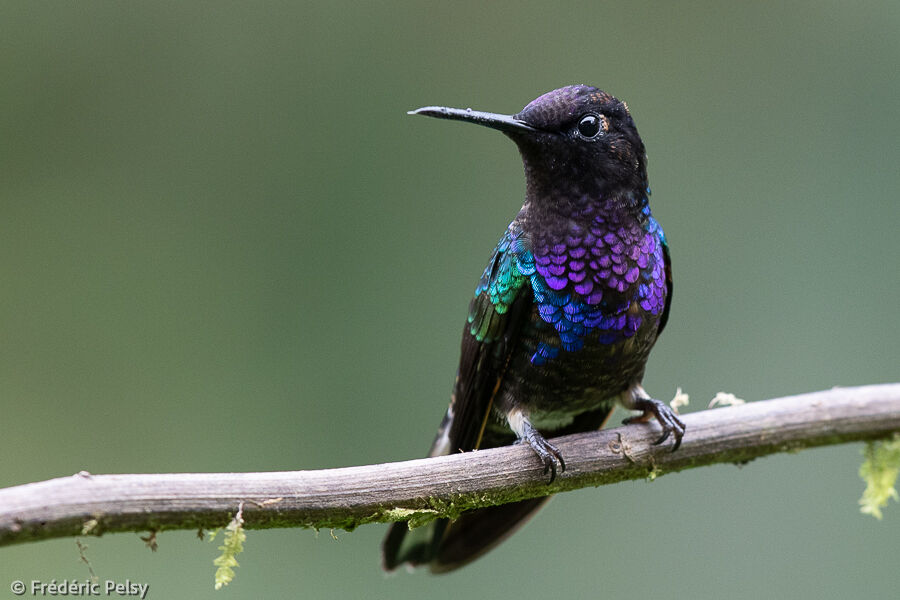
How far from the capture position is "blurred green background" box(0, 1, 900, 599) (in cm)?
507

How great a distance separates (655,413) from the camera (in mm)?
3352

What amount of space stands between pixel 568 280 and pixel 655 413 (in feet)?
2.09

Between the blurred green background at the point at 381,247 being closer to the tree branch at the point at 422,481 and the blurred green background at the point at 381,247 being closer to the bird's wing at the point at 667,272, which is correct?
the bird's wing at the point at 667,272

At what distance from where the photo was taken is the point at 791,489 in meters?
4.93

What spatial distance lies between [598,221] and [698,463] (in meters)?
0.99

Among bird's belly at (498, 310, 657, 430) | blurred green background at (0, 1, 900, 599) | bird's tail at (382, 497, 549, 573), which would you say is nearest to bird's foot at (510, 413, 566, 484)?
bird's belly at (498, 310, 657, 430)

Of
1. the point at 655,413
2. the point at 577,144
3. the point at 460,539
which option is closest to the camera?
the point at 577,144

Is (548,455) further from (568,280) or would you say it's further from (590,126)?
(590,126)

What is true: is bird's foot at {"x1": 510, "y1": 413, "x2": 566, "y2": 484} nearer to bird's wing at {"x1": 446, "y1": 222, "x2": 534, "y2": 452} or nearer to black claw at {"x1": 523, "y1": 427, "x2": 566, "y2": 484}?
black claw at {"x1": 523, "y1": 427, "x2": 566, "y2": 484}

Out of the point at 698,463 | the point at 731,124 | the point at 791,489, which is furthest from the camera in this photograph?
the point at 731,124

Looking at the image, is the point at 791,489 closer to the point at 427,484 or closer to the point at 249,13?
the point at 427,484

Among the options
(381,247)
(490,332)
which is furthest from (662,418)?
(381,247)

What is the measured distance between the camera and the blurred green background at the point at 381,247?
507 centimetres

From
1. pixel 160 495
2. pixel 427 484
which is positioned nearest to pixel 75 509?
pixel 160 495
